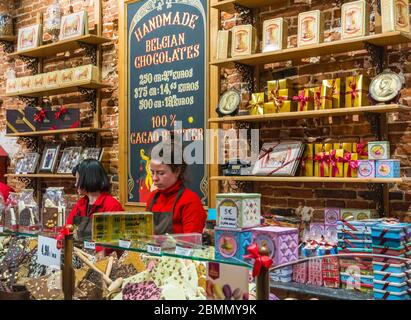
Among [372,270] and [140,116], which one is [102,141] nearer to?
[140,116]

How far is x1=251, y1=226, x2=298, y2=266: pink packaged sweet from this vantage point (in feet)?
5.64

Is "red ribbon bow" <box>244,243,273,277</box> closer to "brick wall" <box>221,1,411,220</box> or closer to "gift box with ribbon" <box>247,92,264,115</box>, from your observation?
"brick wall" <box>221,1,411,220</box>

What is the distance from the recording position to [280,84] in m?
3.92

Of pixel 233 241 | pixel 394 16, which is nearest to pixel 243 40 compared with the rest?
pixel 394 16

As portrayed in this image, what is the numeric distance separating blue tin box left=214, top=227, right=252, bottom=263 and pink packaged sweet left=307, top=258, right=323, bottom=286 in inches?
8.9

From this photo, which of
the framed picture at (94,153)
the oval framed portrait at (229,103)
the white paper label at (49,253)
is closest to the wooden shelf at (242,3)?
the oval framed portrait at (229,103)

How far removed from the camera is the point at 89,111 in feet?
18.3

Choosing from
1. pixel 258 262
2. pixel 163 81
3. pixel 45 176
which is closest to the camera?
pixel 258 262

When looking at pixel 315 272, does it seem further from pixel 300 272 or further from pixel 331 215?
pixel 331 215

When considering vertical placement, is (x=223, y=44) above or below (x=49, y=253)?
above

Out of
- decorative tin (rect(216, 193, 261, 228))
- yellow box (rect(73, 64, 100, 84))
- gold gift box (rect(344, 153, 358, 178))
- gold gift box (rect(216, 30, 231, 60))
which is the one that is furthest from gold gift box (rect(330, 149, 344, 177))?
yellow box (rect(73, 64, 100, 84))

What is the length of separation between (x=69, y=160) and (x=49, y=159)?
1.20ft

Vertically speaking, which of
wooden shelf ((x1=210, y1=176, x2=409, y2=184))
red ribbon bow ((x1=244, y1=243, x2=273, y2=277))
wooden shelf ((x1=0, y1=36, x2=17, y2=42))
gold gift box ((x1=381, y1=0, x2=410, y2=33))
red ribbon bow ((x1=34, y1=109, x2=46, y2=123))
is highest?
wooden shelf ((x1=0, y1=36, x2=17, y2=42))

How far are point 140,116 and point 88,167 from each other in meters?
1.47
